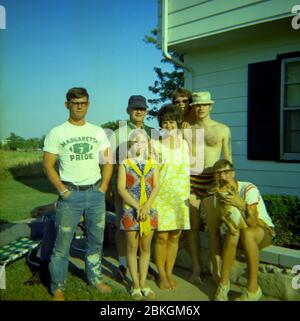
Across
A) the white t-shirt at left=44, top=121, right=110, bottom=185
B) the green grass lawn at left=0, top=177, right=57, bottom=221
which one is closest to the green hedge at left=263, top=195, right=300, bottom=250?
the white t-shirt at left=44, top=121, right=110, bottom=185

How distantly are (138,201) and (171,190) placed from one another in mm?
318

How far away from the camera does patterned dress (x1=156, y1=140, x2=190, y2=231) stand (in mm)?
3248

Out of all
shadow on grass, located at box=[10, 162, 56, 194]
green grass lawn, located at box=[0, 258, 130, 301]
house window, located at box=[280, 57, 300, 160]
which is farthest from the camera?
shadow on grass, located at box=[10, 162, 56, 194]

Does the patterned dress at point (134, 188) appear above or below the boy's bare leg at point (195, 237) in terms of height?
above

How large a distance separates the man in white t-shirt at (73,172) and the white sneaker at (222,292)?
1.13 metres

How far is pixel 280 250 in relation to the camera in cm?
315

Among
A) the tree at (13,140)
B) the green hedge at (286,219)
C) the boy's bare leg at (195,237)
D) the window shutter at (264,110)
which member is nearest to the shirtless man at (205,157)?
the boy's bare leg at (195,237)

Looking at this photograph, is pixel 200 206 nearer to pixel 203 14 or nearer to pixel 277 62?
pixel 277 62

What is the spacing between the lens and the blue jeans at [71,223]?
306cm

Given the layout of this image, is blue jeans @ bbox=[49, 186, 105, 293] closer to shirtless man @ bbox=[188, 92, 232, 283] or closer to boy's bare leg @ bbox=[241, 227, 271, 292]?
shirtless man @ bbox=[188, 92, 232, 283]

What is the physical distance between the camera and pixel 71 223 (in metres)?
3.09

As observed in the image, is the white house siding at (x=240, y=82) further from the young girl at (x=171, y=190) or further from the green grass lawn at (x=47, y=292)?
the green grass lawn at (x=47, y=292)

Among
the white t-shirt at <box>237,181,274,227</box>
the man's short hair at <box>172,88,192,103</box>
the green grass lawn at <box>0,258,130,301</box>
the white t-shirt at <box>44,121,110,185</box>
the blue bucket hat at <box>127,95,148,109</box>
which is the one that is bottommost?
the green grass lawn at <box>0,258,130,301</box>

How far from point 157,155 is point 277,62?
2404 mm
